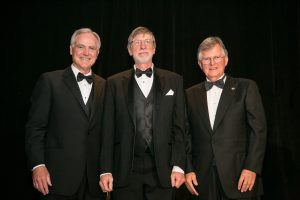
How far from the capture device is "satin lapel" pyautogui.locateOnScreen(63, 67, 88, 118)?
2918 mm

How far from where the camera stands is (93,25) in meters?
4.51

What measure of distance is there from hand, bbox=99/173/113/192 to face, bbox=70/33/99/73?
97cm

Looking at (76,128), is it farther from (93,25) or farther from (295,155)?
(295,155)

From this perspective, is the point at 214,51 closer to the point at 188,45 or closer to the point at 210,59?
the point at 210,59

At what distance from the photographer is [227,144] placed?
2939 mm

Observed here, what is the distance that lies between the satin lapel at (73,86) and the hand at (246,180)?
4.37 feet

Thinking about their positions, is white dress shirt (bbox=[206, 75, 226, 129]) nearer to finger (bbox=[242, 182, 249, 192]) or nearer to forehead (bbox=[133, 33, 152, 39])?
finger (bbox=[242, 182, 249, 192])

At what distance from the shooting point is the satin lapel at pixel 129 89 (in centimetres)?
282

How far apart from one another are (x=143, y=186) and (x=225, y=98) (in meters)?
0.99

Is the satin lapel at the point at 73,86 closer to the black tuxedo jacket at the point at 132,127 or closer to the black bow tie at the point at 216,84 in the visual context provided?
the black tuxedo jacket at the point at 132,127

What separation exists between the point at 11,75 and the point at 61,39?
747mm

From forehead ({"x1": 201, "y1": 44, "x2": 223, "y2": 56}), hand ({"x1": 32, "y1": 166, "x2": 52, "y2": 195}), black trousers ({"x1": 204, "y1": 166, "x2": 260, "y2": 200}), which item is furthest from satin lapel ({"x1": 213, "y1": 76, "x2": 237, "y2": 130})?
hand ({"x1": 32, "y1": 166, "x2": 52, "y2": 195})

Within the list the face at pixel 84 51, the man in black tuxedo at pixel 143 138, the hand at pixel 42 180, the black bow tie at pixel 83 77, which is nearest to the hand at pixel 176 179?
the man in black tuxedo at pixel 143 138

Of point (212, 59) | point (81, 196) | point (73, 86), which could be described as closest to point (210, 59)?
point (212, 59)
